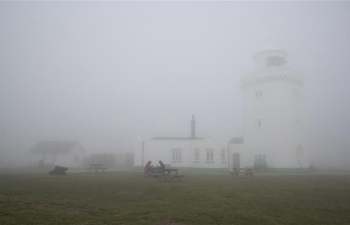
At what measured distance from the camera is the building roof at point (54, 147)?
4781 cm

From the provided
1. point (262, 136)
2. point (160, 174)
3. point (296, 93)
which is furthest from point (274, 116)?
point (160, 174)

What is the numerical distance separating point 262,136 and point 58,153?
3730cm

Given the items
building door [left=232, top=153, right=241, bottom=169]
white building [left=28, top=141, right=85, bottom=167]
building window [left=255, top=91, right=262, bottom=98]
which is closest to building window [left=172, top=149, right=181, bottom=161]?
building door [left=232, top=153, right=241, bottom=169]

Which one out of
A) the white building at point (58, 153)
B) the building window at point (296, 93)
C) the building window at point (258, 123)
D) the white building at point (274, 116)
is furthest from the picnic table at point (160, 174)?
the white building at point (58, 153)

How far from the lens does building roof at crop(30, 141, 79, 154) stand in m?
47.8

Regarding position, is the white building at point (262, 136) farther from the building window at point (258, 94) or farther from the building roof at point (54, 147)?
the building roof at point (54, 147)

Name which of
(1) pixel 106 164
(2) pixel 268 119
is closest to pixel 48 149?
(1) pixel 106 164

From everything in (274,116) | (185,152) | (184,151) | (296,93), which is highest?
(296,93)

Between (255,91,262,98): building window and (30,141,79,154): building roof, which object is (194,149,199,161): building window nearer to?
(255,91,262,98): building window

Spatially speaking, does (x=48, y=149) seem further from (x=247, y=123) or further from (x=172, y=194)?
(x=172, y=194)

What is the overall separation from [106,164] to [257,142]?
87.9 ft

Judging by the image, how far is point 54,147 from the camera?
49.2 m

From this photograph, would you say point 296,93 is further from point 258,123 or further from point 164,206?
point 164,206

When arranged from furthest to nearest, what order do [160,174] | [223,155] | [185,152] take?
[185,152] → [223,155] → [160,174]
